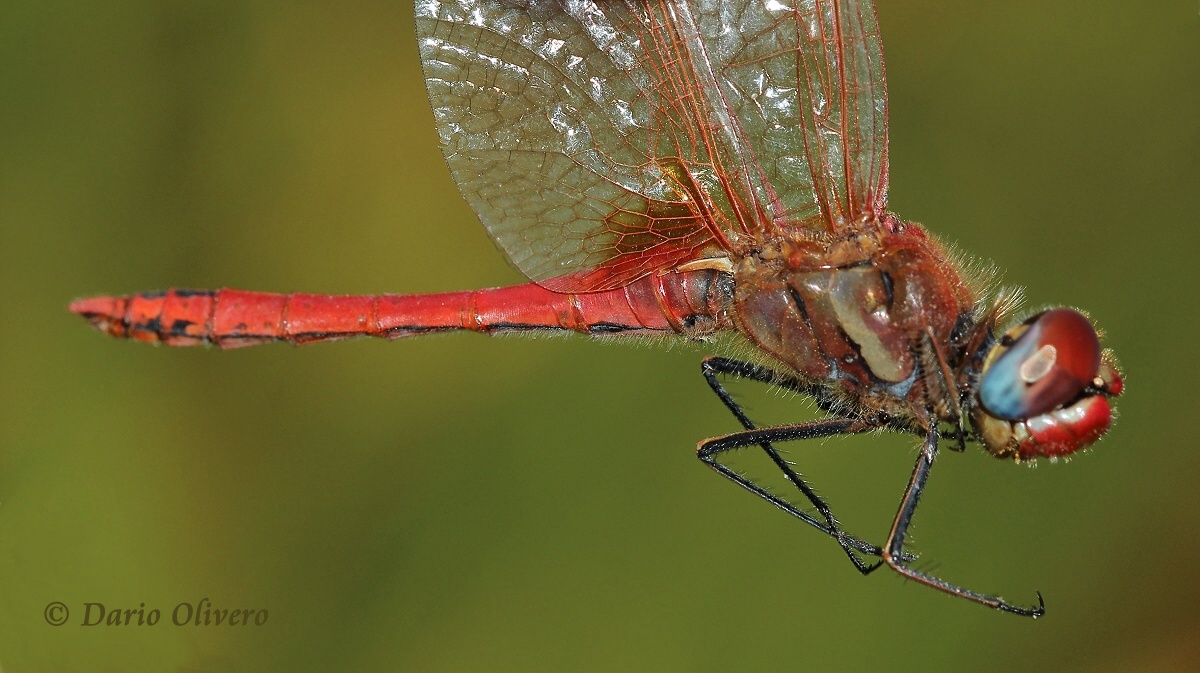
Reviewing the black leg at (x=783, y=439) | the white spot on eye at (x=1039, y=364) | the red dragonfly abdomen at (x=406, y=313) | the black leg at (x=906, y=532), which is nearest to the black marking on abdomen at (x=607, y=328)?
the red dragonfly abdomen at (x=406, y=313)

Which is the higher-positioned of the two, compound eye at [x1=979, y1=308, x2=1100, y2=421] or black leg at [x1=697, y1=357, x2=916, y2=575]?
compound eye at [x1=979, y1=308, x2=1100, y2=421]

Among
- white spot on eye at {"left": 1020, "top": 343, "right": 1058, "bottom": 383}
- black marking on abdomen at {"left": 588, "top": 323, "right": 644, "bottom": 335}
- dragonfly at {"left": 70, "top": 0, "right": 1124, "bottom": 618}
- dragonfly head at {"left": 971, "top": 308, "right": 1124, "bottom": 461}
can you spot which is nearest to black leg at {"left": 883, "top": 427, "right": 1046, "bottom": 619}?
dragonfly at {"left": 70, "top": 0, "right": 1124, "bottom": 618}

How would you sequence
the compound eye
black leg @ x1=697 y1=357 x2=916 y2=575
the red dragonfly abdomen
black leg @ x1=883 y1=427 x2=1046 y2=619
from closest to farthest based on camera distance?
1. the compound eye
2. black leg @ x1=883 y1=427 x2=1046 y2=619
3. black leg @ x1=697 y1=357 x2=916 y2=575
4. the red dragonfly abdomen

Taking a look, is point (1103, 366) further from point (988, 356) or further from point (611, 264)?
point (611, 264)

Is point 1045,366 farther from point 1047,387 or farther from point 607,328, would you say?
point 607,328

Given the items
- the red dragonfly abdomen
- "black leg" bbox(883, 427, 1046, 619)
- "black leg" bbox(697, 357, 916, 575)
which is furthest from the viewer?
the red dragonfly abdomen

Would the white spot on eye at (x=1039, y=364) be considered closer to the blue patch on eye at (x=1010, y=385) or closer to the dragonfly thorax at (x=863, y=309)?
the blue patch on eye at (x=1010, y=385)

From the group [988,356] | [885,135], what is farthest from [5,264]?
[988,356]

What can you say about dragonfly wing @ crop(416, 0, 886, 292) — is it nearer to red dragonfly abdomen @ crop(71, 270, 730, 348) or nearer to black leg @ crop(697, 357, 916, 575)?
red dragonfly abdomen @ crop(71, 270, 730, 348)

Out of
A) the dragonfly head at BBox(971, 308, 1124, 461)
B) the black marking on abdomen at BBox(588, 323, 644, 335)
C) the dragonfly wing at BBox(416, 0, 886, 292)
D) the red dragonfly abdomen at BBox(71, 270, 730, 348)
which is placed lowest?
the dragonfly head at BBox(971, 308, 1124, 461)

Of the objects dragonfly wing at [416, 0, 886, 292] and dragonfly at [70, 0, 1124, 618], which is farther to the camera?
dragonfly wing at [416, 0, 886, 292]
